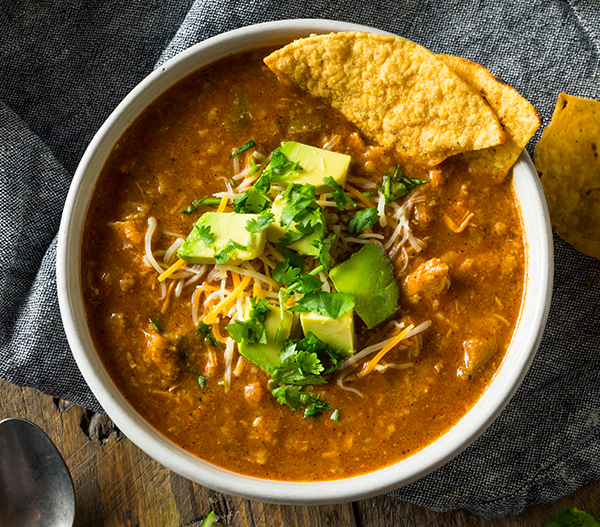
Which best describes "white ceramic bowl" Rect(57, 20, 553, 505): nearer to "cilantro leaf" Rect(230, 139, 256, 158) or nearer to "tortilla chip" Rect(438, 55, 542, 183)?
"tortilla chip" Rect(438, 55, 542, 183)

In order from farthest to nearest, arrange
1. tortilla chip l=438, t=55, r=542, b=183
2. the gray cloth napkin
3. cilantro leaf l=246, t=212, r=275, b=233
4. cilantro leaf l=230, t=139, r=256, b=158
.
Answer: the gray cloth napkin
cilantro leaf l=230, t=139, r=256, b=158
tortilla chip l=438, t=55, r=542, b=183
cilantro leaf l=246, t=212, r=275, b=233

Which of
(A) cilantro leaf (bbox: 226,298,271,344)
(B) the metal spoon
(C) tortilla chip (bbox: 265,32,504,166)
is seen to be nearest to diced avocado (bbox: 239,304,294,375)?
(A) cilantro leaf (bbox: 226,298,271,344)

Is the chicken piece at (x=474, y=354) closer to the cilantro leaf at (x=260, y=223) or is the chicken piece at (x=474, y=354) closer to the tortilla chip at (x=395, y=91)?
the tortilla chip at (x=395, y=91)

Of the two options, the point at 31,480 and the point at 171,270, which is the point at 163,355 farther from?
the point at 31,480

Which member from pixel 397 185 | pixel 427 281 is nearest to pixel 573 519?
pixel 427 281

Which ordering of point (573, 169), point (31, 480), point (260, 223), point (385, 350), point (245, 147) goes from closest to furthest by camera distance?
point (260, 223)
point (385, 350)
point (245, 147)
point (573, 169)
point (31, 480)

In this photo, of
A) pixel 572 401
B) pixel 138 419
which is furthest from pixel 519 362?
pixel 138 419

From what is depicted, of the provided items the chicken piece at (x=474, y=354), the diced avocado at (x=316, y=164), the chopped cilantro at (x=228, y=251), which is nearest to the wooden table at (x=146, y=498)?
the chicken piece at (x=474, y=354)
